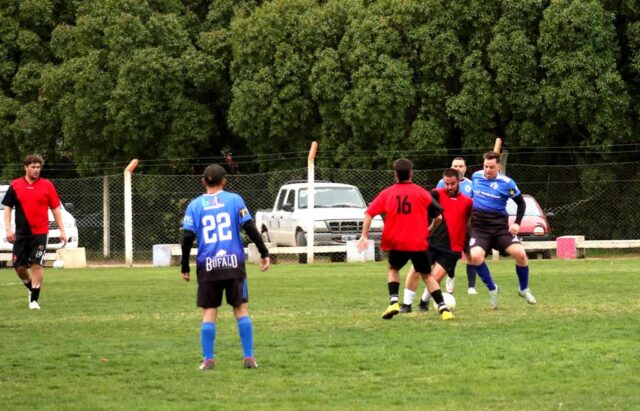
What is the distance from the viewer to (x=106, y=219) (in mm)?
33969

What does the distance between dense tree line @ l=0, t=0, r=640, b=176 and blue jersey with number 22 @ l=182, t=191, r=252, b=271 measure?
78.4ft

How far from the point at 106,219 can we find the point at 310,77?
741 centimetres

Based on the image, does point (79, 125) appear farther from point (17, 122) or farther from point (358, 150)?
point (358, 150)

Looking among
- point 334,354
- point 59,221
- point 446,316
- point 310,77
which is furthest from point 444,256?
point 310,77

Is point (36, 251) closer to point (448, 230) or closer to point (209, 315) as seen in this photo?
point (448, 230)

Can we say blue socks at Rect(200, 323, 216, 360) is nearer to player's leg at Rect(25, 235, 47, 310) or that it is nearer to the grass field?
the grass field

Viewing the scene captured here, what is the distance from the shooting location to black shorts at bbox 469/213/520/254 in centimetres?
1586

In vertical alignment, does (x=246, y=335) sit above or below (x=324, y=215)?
above

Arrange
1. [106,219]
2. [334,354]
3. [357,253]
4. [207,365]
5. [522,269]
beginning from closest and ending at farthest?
[207,365], [334,354], [522,269], [357,253], [106,219]

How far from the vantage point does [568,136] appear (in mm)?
35938

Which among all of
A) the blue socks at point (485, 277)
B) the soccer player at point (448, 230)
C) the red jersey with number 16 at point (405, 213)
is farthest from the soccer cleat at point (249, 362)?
the blue socks at point (485, 277)

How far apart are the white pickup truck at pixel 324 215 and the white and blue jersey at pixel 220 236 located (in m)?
20.4

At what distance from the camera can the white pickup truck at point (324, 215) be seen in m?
31.9

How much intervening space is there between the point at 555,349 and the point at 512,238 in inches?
178
